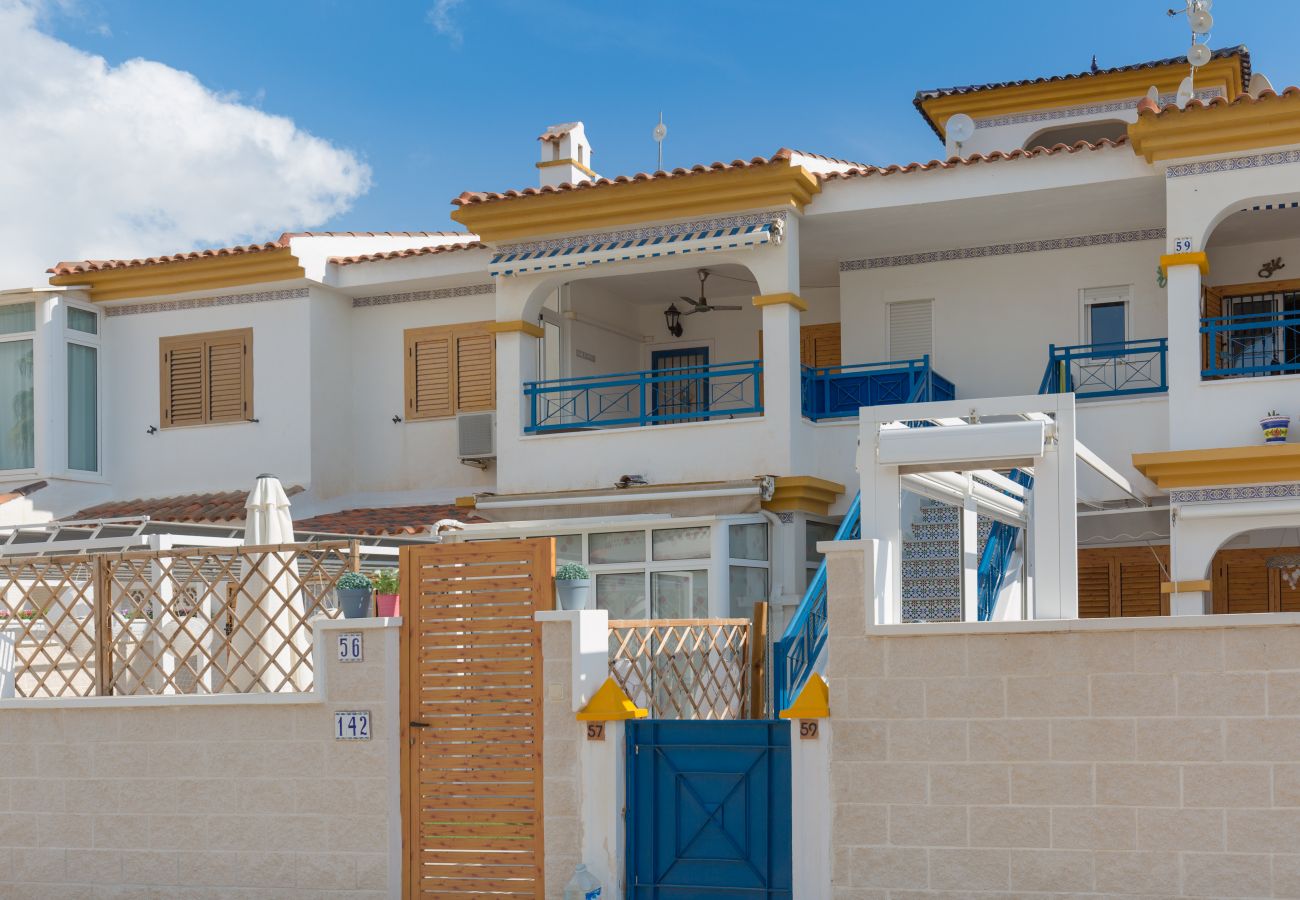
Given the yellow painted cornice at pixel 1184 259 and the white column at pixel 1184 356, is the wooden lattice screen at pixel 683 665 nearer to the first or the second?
the white column at pixel 1184 356

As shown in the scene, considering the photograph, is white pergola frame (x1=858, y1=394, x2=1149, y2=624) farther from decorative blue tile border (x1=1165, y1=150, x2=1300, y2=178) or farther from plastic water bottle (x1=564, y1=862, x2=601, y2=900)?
decorative blue tile border (x1=1165, y1=150, x2=1300, y2=178)

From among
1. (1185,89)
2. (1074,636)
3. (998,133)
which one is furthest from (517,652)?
(998,133)

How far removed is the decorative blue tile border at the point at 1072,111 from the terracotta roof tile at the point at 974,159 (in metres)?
6.34

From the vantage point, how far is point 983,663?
10039mm

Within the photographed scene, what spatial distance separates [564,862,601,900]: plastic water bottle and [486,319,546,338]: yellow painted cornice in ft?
30.6

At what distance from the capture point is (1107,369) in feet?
60.3

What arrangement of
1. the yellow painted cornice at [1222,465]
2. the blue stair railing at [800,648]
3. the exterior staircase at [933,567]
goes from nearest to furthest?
1. the blue stair railing at [800,648]
2. the exterior staircase at [933,567]
3. the yellow painted cornice at [1222,465]

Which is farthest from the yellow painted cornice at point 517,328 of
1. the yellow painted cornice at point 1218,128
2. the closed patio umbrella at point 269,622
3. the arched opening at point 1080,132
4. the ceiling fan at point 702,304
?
the arched opening at point 1080,132

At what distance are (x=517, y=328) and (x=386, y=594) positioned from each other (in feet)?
24.7

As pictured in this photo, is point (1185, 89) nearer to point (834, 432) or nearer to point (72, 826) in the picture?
point (834, 432)

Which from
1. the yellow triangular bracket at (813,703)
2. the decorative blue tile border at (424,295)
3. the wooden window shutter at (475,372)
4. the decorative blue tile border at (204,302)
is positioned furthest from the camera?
the decorative blue tile border at (204,302)

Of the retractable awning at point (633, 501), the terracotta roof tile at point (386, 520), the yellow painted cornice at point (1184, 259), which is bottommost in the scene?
the terracotta roof tile at point (386, 520)

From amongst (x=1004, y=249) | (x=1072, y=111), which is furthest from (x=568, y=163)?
(x=1072, y=111)

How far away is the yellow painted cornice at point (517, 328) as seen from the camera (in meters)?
18.9
